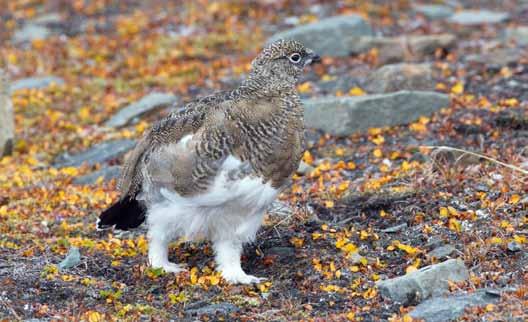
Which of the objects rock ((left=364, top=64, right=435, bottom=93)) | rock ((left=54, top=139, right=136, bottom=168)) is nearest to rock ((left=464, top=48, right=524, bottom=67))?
Answer: rock ((left=364, top=64, right=435, bottom=93))

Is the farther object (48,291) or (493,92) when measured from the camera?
(493,92)

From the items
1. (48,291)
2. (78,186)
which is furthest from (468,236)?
(78,186)

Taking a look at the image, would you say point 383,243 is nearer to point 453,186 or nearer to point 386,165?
point 453,186

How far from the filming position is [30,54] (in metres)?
13.9

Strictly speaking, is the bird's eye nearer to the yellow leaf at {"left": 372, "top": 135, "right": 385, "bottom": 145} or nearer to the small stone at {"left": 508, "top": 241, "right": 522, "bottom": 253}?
the small stone at {"left": 508, "top": 241, "right": 522, "bottom": 253}

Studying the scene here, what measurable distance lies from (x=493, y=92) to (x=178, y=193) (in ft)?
17.8

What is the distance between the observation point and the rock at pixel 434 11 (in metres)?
14.4

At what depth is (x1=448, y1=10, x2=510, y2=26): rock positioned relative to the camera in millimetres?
13891

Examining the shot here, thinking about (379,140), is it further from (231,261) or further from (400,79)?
(231,261)

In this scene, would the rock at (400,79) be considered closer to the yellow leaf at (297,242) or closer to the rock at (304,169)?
the rock at (304,169)

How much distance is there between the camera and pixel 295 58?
21.6 ft

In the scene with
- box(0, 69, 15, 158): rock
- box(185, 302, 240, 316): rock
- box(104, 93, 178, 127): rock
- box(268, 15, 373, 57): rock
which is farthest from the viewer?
box(268, 15, 373, 57): rock

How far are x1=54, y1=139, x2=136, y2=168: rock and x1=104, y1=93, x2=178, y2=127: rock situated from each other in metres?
0.68

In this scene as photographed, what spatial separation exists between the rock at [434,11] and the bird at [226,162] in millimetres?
8054
